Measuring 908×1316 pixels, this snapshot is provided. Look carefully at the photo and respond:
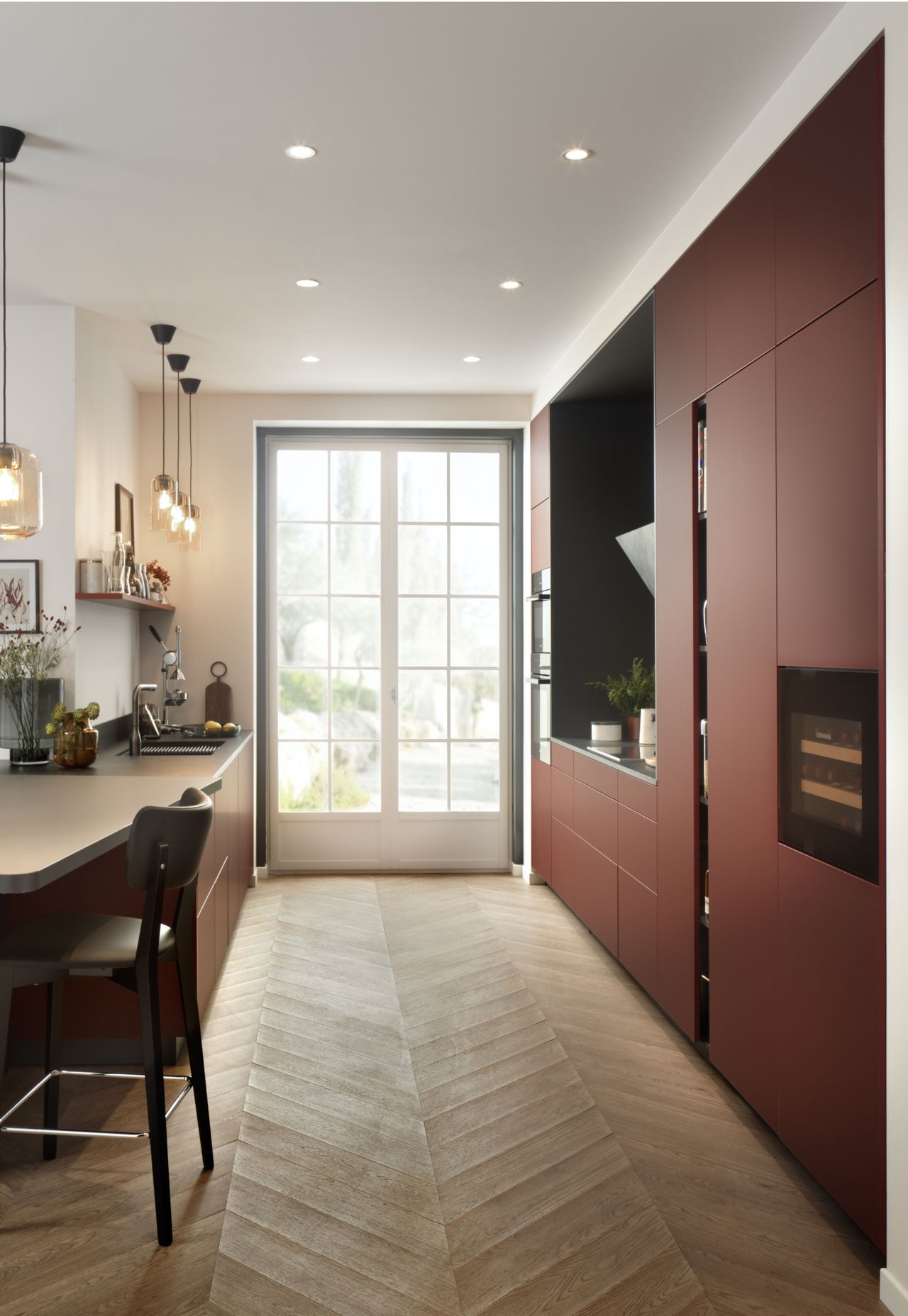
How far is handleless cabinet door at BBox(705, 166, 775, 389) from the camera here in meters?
2.47

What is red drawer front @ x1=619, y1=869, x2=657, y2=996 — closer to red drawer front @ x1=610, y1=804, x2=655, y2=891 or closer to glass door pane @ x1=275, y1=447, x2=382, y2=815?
red drawer front @ x1=610, y1=804, x2=655, y2=891

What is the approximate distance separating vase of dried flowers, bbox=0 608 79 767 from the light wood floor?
1.24 metres

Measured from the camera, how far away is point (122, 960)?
7.11 feet

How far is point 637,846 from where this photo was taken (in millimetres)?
3627

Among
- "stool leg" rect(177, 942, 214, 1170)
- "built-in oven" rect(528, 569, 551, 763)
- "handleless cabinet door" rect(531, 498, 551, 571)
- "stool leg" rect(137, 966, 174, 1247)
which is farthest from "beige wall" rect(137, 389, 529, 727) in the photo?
"stool leg" rect(137, 966, 174, 1247)

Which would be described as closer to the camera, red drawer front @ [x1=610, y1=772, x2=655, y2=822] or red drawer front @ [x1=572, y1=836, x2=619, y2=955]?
red drawer front @ [x1=610, y1=772, x2=655, y2=822]

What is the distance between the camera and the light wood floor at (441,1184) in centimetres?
196

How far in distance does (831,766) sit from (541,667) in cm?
312

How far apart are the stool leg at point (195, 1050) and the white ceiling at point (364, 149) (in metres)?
2.11

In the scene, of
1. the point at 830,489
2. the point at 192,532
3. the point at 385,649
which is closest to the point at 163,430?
the point at 192,532

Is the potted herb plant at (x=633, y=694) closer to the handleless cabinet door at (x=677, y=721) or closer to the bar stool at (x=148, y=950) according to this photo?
the handleless cabinet door at (x=677, y=721)

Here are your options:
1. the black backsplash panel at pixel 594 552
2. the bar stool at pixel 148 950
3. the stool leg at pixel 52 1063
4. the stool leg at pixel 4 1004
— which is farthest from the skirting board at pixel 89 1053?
the black backsplash panel at pixel 594 552

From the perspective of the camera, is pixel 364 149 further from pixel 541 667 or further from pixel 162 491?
pixel 541 667

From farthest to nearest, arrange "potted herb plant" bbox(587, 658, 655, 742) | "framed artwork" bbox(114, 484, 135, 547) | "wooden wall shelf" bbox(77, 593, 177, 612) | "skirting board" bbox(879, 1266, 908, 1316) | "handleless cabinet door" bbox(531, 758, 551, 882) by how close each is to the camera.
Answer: "handleless cabinet door" bbox(531, 758, 551, 882) → "framed artwork" bbox(114, 484, 135, 547) → "potted herb plant" bbox(587, 658, 655, 742) → "wooden wall shelf" bbox(77, 593, 177, 612) → "skirting board" bbox(879, 1266, 908, 1316)
